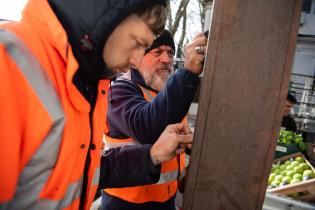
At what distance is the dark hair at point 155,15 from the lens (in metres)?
1.28

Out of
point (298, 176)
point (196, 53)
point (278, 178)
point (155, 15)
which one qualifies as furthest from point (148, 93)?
point (298, 176)

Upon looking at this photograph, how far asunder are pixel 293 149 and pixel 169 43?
2730mm

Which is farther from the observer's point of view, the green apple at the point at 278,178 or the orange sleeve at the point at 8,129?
the green apple at the point at 278,178

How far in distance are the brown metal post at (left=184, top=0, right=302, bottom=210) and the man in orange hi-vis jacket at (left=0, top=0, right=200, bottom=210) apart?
381 mm

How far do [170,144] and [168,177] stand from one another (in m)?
0.53

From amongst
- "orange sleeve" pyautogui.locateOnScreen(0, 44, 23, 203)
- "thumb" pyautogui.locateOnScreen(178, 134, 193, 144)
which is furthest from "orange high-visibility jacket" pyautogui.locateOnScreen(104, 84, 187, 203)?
"orange sleeve" pyautogui.locateOnScreen(0, 44, 23, 203)

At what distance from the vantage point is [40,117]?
0.91 metres

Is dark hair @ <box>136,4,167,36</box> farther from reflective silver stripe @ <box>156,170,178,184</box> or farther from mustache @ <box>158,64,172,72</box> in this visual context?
mustache @ <box>158,64,172,72</box>

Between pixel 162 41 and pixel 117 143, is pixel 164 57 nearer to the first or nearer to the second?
pixel 162 41

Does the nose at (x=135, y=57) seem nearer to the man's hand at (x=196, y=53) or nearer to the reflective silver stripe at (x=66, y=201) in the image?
the man's hand at (x=196, y=53)

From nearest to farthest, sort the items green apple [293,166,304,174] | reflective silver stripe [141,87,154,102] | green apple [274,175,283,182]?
reflective silver stripe [141,87,154,102], green apple [274,175,283,182], green apple [293,166,304,174]

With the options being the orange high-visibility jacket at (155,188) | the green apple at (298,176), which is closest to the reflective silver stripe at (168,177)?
the orange high-visibility jacket at (155,188)

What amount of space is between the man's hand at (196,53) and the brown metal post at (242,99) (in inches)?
14.3

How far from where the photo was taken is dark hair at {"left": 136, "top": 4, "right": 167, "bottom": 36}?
4.20ft
